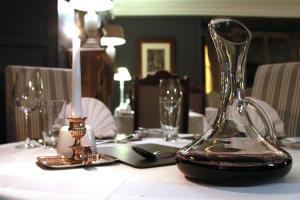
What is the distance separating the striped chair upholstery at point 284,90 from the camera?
1684mm

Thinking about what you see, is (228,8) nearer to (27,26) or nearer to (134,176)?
(27,26)

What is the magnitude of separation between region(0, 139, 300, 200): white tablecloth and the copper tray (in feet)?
0.05

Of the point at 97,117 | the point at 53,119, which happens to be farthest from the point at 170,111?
the point at 53,119

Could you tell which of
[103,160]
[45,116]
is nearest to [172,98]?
[45,116]

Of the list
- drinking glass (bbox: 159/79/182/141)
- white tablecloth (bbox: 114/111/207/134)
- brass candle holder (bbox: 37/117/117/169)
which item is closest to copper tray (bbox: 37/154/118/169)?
brass candle holder (bbox: 37/117/117/169)

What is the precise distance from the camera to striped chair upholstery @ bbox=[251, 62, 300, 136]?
5.52ft

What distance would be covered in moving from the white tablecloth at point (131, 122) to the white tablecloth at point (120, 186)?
247 cm

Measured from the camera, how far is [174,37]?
6516 millimetres

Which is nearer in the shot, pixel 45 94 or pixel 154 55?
pixel 45 94

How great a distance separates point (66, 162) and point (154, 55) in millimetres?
5773

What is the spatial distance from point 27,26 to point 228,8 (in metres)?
4.38

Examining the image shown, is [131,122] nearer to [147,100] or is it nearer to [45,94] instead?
[147,100]

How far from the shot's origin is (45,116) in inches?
45.1

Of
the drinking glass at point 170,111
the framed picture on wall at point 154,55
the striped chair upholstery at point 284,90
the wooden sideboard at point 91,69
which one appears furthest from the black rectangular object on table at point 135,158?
the framed picture on wall at point 154,55
